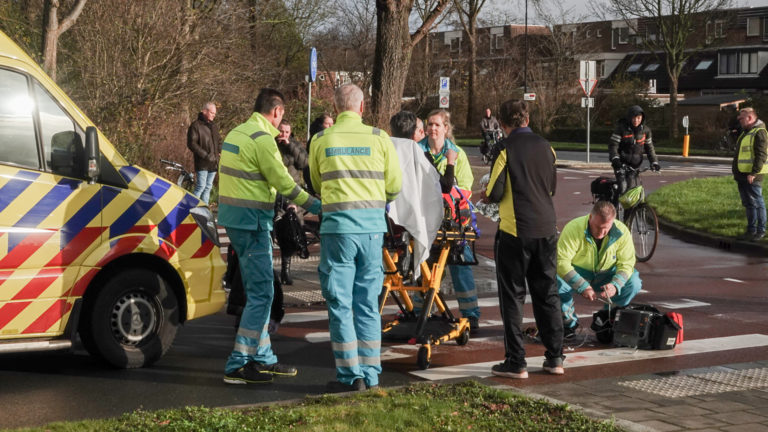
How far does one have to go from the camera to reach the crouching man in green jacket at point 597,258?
8.60m

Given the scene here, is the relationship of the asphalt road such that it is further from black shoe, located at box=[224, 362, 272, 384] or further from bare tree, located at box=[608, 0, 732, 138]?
bare tree, located at box=[608, 0, 732, 138]

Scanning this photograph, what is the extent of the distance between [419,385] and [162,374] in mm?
1918

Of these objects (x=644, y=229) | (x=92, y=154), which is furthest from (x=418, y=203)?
(x=644, y=229)

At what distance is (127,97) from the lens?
20.0 m

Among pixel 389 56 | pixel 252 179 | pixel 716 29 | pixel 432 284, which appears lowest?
pixel 432 284

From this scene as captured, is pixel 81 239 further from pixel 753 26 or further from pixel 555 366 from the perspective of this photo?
pixel 753 26

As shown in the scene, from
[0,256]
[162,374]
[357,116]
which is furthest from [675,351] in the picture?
[0,256]

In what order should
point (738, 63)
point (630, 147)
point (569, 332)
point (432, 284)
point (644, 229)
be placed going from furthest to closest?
→ point (738, 63) < point (630, 147) < point (644, 229) < point (569, 332) < point (432, 284)

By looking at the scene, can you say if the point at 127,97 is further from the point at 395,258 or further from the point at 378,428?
the point at 378,428

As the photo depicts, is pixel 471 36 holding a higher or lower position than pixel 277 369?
higher

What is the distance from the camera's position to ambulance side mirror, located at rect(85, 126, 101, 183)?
7043mm

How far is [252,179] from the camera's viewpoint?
7094 mm

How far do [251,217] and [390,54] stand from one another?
51.4 feet

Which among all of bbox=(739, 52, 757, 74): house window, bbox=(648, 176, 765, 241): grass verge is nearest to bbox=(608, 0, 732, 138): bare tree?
bbox=(739, 52, 757, 74): house window
